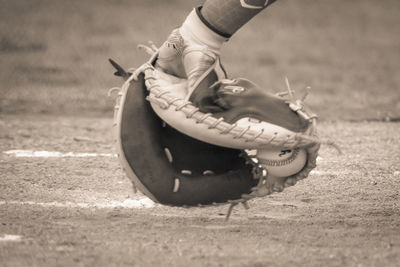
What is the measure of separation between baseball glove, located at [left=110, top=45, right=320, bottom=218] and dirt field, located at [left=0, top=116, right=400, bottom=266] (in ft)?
0.52

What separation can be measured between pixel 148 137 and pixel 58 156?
1.32m

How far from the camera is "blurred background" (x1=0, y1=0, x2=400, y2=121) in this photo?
213 inches

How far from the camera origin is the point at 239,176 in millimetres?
2531

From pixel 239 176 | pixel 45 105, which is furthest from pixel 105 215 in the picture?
pixel 45 105

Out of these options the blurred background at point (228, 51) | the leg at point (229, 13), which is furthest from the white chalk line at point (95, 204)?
the blurred background at point (228, 51)

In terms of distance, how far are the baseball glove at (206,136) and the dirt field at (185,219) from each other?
0.16 metres

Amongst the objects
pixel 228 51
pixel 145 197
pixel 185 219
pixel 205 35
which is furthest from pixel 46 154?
pixel 228 51

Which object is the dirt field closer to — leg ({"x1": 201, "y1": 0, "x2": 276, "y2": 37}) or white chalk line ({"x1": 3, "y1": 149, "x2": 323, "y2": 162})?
white chalk line ({"x1": 3, "y1": 149, "x2": 323, "y2": 162})

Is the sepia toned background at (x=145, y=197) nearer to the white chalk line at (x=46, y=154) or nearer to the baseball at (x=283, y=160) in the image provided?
the white chalk line at (x=46, y=154)

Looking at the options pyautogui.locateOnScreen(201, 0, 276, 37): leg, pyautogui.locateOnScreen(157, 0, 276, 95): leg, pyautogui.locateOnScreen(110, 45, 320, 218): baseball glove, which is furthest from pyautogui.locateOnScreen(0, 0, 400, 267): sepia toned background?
pyautogui.locateOnScreen(201, 0, 276, 37): leg

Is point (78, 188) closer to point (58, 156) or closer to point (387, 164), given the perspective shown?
point (58, 156)

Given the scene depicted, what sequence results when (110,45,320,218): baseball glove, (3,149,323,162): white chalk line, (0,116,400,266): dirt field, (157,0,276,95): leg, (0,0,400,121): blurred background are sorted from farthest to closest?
(0,0,400,121): blurred background → (3,149,323,162): white chalk line → (157,0,276,95): leg → (110,45,320,218): baseball glove → (0,116,400,266): dirt field

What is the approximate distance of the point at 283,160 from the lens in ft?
8.00

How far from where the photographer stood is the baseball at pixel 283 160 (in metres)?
2.43
